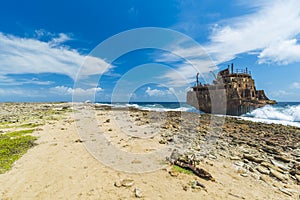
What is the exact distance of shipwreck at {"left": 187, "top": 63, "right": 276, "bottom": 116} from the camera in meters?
34.6

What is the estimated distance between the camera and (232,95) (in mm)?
36062

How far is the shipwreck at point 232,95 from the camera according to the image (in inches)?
1361

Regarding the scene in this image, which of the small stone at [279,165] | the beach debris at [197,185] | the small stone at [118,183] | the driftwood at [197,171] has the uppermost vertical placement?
the driftwood at [197,171]

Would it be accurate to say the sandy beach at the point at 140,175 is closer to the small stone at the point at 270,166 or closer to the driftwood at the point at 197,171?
the small stone at the point at 270,166

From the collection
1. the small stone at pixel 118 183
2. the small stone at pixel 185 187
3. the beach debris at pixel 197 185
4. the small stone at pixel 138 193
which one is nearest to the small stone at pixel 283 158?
the beach debris at pixel 197 185

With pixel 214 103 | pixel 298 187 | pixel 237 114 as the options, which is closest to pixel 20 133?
pixel 298 187

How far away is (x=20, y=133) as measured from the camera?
40.4ft

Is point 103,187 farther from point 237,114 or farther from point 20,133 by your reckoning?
point 237,114

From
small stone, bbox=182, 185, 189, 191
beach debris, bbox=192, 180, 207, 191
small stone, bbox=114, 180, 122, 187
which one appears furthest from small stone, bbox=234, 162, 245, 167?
small stone, bbox=114, 180, 122, 187

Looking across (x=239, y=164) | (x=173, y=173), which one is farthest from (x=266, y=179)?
(x=173, y=173)

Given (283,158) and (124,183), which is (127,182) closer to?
(124,183)

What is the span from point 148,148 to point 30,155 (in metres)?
5.99

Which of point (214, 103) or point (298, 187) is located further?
point (214, 103)

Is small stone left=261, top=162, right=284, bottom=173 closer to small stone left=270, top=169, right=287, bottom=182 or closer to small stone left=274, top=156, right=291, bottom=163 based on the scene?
small stone left=270, top=169, right=287, bottom=182
